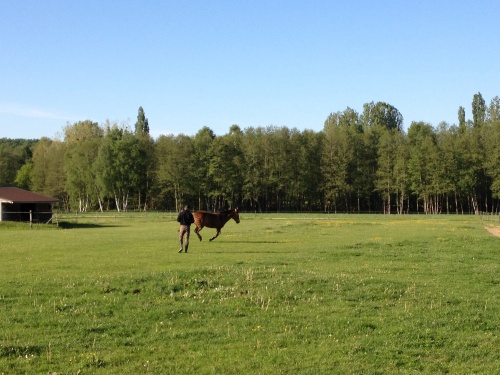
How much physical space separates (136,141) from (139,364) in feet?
358

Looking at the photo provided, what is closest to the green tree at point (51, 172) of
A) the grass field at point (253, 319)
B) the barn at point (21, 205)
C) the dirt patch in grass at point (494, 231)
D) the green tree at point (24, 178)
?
the green tree at point (24, 178)

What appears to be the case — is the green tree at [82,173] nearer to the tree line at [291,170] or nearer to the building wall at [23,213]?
the tree line at [291,170]

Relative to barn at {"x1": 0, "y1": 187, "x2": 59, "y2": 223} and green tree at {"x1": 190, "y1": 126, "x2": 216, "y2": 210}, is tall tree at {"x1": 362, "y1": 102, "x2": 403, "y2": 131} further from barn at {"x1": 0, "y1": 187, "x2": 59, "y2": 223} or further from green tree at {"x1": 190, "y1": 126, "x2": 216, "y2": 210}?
barn at {"x1": 0, "y1": 187, "x2": 59, "y2": 223}

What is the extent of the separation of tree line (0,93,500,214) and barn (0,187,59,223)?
4019cm

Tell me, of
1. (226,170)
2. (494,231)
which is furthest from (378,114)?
(494,231)

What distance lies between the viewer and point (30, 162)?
142 meters

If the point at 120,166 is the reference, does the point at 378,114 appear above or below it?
above

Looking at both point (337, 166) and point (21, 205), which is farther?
point (337, 166)

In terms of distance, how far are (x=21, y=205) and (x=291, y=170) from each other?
190ft

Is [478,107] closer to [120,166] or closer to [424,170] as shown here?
[424,170]

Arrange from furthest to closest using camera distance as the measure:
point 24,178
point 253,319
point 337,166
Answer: point 24,178 → point 337,166 → point 253,319

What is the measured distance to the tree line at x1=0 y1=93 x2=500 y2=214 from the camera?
10400 cm

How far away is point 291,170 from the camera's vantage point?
110688 millimetres

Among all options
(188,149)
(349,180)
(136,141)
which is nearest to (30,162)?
(136,141)
